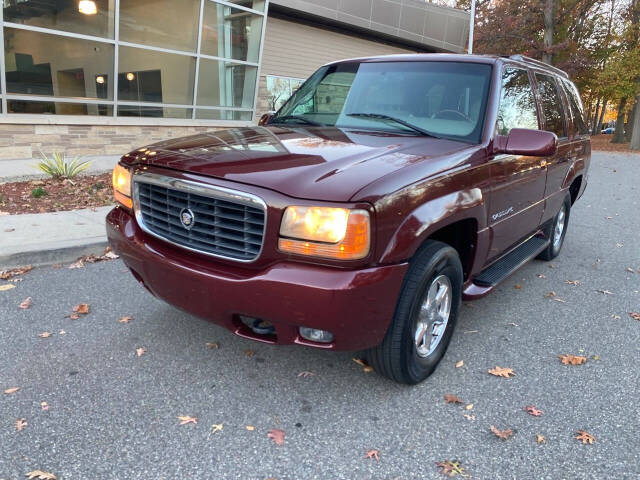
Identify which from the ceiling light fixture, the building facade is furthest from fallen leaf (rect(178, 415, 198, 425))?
the ceiling light fixture

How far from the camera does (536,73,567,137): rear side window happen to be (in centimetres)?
424

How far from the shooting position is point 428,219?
8.33ft

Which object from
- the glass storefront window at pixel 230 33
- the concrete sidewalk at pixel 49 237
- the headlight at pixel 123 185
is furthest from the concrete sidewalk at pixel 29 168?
the headlight at pixel 123 185

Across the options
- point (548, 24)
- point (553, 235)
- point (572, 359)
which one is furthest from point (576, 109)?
point (548, 24)

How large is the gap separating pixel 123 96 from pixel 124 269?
7798 mm

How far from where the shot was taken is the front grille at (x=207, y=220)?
7.81 feet

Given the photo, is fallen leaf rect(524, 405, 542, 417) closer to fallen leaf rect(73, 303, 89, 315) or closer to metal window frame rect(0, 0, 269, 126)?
fallen leaf rect(73, 303, 89, 315)

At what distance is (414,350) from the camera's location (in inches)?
108

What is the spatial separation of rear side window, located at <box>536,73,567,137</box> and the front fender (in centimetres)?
173

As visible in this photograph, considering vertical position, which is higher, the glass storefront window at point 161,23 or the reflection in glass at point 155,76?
the glass storefront window at point 161,23

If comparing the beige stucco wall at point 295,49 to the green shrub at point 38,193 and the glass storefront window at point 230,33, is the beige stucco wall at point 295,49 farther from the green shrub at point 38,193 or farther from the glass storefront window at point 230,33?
the green shrub at point 38,193

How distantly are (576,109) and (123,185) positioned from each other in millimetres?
4774

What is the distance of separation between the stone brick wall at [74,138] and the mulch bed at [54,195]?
1963 mm

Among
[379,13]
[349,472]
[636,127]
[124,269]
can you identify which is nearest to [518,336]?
[349,472]
